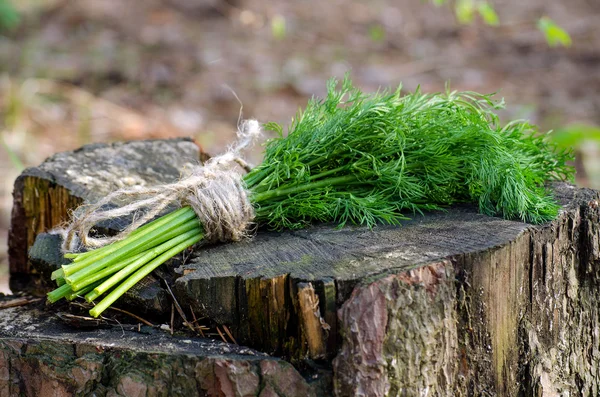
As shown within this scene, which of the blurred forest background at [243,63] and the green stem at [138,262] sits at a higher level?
the blurred forest background at [243,63]

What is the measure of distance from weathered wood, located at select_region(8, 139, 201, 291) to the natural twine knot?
0.94 ft

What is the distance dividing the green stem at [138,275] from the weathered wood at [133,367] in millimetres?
72

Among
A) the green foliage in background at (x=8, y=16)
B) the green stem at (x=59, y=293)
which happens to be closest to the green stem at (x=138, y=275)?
the green stem at (x=59, y=293)

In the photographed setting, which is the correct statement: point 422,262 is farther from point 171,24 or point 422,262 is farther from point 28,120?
point 171,24

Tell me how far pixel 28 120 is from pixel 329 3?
13.9 feet

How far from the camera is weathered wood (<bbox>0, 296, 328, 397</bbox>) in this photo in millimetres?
1469

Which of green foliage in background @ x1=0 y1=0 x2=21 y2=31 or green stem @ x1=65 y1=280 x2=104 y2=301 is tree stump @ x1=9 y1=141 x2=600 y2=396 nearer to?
green stem @ x1=65 y1=280 x2=104 y2=301

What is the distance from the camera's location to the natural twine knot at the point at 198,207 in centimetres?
177

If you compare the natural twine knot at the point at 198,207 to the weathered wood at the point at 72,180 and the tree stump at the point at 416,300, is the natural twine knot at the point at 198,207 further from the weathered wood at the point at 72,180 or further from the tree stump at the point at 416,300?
the weathered wood at the point at 72,180

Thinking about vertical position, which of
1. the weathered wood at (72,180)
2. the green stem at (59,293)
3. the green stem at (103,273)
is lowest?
the green stem at (59,293)

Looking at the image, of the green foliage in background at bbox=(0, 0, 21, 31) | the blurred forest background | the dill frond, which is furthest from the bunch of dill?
the green foliage in background at bbox=(0, 0, 21, 31)

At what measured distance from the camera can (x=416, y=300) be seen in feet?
4.94

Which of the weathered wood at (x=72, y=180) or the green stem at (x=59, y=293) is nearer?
the green stem at (x=59, y=293)

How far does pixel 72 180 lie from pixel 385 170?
3.57 feet
